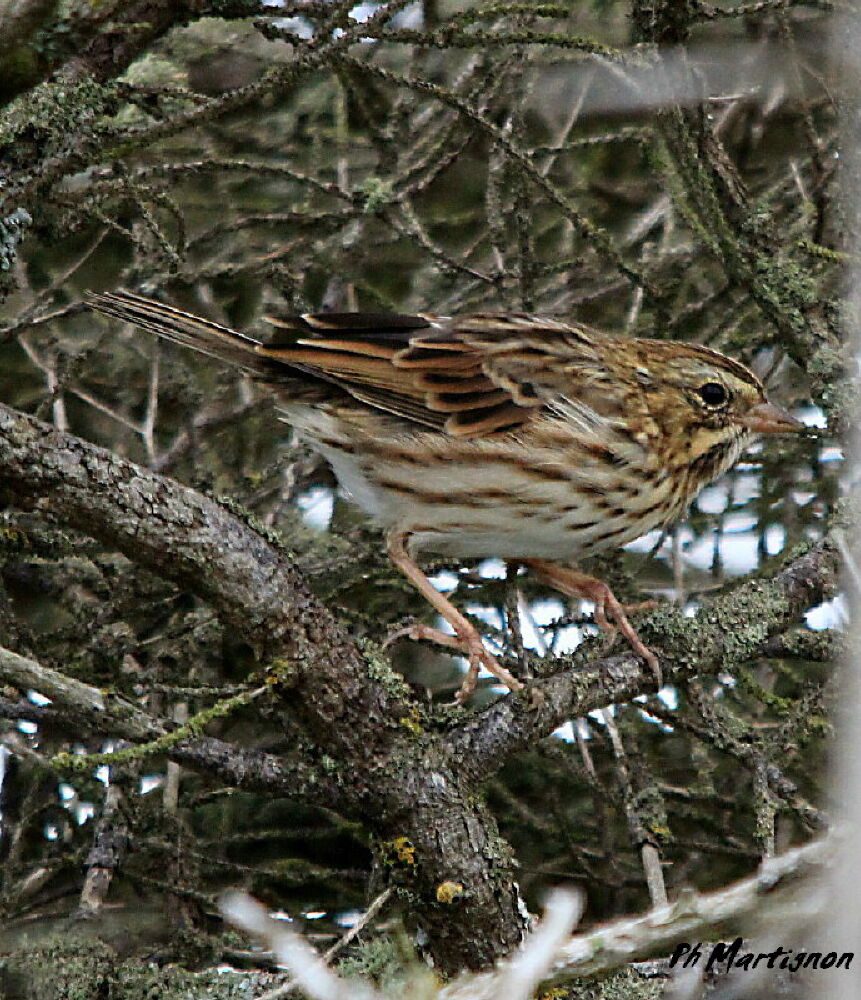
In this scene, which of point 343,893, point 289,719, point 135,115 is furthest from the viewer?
point 135,115

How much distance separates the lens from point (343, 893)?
468 centimetres

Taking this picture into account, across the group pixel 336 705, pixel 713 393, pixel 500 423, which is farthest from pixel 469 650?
pixel 713 393

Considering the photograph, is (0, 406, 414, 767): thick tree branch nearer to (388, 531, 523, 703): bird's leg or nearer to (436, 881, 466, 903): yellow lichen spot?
(436, 881, 466, 903): yellow lichen spot

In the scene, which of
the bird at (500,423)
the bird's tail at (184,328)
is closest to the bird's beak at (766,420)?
the bird at (500,423)

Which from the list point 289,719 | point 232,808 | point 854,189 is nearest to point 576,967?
point 289,719

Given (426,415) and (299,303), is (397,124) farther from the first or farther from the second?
(426,415)

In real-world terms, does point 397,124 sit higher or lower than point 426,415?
higher

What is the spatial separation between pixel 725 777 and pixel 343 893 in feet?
4.77

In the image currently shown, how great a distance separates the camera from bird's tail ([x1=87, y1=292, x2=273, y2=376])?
14.2 ft

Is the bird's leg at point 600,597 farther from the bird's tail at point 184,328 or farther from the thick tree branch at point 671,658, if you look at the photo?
the bird's tail at point 184,328

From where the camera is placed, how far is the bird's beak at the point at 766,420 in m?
4.81

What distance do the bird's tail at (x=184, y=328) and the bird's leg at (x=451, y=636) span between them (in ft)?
2.54

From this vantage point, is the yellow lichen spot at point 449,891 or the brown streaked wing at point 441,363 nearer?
the yellow lichen spot at point 449,891

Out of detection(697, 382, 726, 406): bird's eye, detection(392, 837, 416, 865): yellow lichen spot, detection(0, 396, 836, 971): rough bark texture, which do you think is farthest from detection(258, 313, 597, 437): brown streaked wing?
detection(392, 837, 416, 865): yellow lichen spot
